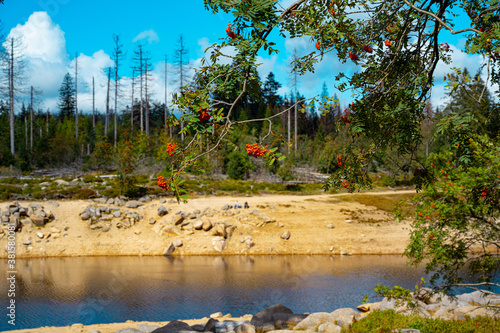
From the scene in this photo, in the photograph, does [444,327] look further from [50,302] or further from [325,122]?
[325,122]

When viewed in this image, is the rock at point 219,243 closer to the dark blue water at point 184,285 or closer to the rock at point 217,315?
the dark blue water at point 184,285

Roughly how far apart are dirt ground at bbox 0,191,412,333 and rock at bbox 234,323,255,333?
10.8 m

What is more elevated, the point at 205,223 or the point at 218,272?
the point at 205,223

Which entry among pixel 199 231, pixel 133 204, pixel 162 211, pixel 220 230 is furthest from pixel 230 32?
pixel 133 204

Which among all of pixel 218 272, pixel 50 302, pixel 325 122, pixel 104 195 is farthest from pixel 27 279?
pixel 325 122

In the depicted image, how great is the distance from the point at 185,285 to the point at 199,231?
6.66 meters

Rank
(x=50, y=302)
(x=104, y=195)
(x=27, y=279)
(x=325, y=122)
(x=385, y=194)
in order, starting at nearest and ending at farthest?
(x=50, y=302)
(x=27, y=279)
(x=104, y=195)
(x=385, y=194)
(x=325, y=122)

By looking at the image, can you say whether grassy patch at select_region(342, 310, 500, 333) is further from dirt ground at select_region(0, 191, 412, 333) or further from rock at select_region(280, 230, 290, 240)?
rock at select_region(280, 230, 290, 240)

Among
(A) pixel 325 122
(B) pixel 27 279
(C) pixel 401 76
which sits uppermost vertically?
(A) pixel 325 122

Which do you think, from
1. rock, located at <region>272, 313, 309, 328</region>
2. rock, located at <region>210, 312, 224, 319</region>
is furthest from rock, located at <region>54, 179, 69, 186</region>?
rock, located at <region>272, 313, 309, 328</region>

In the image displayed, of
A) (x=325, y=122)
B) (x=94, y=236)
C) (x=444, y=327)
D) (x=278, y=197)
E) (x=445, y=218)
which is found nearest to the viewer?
(x=445, y=218)

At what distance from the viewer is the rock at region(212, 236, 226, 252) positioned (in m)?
19.4

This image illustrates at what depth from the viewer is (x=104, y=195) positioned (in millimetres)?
23500

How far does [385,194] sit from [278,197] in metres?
8.33
